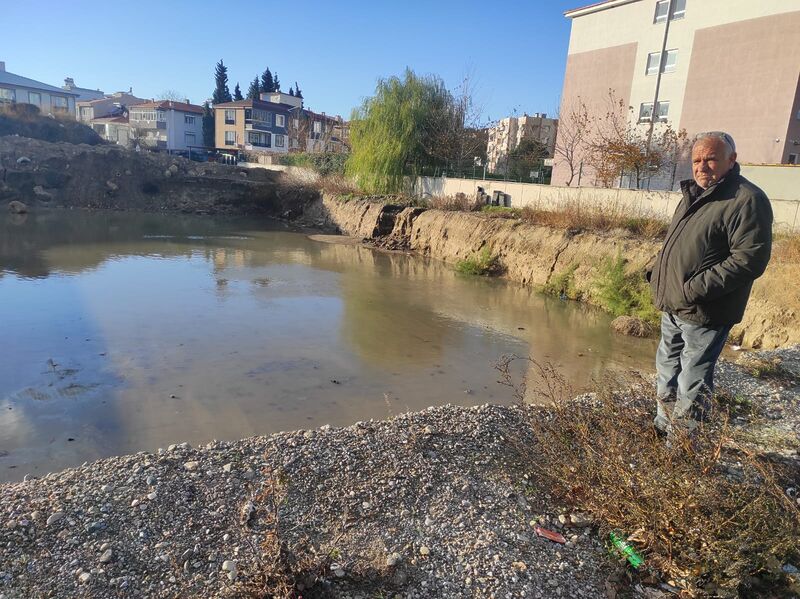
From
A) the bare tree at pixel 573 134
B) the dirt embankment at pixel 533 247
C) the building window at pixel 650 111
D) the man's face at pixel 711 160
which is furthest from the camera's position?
the bare tree at pixel 573 134

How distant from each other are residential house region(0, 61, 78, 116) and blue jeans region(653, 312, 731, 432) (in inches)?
2380

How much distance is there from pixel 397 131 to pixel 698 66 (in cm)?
1275

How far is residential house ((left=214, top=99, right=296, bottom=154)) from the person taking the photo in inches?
2290

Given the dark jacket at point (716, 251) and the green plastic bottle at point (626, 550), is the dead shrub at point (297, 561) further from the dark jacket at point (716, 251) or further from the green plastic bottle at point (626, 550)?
the dark jacket at point (716, 251)

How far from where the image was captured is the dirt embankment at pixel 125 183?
30.9m

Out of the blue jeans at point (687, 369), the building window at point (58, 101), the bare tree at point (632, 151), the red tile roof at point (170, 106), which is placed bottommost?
the blue jeans at point (687, 369)

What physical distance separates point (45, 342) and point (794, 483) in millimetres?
9969

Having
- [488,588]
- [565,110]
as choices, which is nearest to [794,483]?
[488,588]

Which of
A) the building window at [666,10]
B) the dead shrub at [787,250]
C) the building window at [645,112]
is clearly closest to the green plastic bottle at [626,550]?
the dead shrub at [787,250]

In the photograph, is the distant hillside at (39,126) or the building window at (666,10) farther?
the distant hillside at (39,126)

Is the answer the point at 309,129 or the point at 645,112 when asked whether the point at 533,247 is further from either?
the point at 309,129

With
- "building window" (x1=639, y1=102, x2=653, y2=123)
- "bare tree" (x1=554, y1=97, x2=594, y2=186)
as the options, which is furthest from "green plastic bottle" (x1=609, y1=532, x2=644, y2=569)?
"building window" (x1=639, y1=102, x2=653, y2=123)

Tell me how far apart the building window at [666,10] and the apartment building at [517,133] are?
8.52 meters

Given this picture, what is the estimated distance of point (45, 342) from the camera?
350 inches
